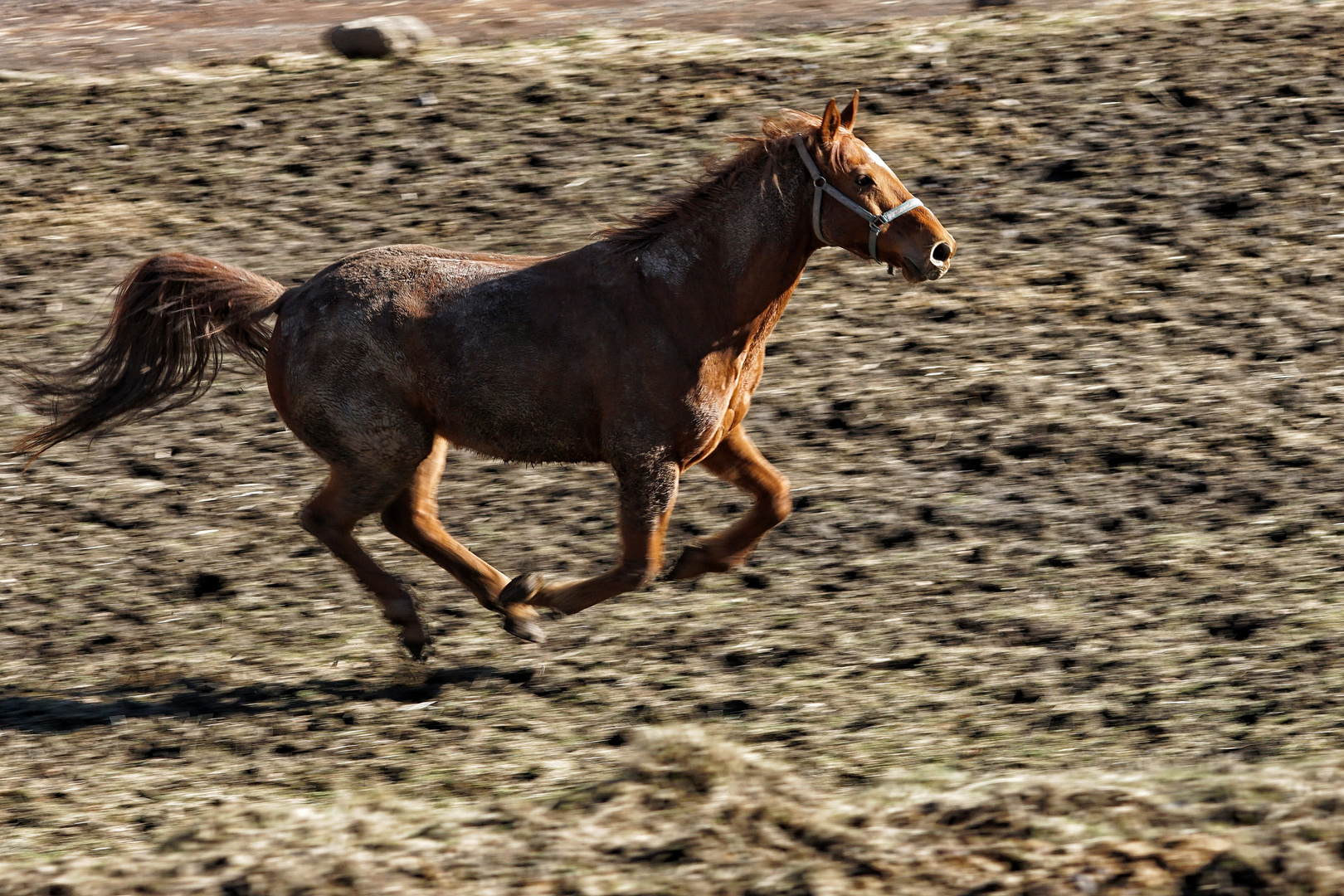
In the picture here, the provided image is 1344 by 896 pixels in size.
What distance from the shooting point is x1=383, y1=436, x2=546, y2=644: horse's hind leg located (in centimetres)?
588

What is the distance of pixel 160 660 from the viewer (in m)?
5.88

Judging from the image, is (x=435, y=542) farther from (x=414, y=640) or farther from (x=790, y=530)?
(x=790, y=530)

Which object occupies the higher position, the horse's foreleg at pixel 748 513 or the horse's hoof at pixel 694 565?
the horse's foreleg at pixel 748 513

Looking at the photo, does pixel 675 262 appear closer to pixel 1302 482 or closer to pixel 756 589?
pixel 756 589

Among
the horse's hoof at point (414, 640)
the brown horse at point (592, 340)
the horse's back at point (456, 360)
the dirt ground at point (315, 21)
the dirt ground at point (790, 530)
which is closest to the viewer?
the dirt ground at point (790, 530)

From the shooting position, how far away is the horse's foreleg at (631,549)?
5.50 meters

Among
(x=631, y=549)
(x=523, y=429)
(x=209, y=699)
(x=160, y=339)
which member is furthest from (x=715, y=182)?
(x=209, y=699)

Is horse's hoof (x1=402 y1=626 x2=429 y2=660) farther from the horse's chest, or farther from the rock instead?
the rock

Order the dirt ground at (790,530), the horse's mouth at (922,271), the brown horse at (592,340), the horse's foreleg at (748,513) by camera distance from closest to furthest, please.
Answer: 1. the dirt ground at (790,530)
2. the horse's mouth at (922,271)
3. the brown horse at (592,340)
4. the horse's foreleg at (748,513)

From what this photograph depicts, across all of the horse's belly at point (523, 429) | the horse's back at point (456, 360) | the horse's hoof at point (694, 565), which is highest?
the horse's back at point (456, 360)

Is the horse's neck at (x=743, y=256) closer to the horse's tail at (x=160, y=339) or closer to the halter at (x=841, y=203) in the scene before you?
the halter at (x=841, y=203)

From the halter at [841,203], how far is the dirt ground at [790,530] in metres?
1.59

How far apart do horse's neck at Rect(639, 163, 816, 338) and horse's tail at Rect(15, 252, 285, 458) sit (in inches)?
66.0

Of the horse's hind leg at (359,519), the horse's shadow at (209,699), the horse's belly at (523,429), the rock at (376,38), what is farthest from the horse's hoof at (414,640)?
the rock at (376,38)
